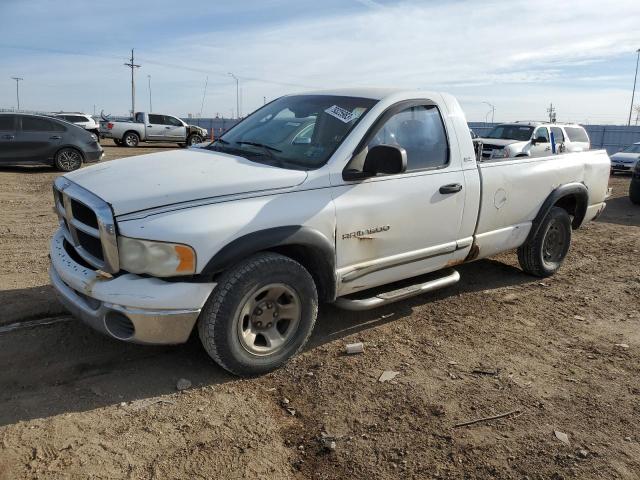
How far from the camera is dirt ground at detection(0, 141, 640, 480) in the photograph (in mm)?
2762

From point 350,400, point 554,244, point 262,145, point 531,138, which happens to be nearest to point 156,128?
point 531,138

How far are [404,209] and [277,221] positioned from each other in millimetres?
1100

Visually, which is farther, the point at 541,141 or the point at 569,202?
the point at 541,141

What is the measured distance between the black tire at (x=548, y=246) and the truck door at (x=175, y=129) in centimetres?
2472

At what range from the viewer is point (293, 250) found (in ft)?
11.9

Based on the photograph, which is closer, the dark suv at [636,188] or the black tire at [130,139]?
the dark suv at [636,188]

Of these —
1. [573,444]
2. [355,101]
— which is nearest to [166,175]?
[355,101]

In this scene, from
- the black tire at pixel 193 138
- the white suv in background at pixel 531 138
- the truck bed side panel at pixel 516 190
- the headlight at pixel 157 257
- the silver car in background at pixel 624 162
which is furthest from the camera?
Answer: the black tire at pixel 193 138

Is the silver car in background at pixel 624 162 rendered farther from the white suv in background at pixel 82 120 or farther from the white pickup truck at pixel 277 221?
the white suv in background at pixel 82 120

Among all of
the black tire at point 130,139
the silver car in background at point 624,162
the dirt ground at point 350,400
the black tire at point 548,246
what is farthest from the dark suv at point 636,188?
the black tire at point 130,139

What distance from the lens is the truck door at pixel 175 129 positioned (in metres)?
27.8

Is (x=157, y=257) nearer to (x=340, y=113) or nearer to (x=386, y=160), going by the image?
(x=386, y=160)

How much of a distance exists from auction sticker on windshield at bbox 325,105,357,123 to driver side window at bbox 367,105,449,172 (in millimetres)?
245

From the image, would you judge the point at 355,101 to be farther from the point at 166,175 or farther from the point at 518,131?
the point at 518,131
